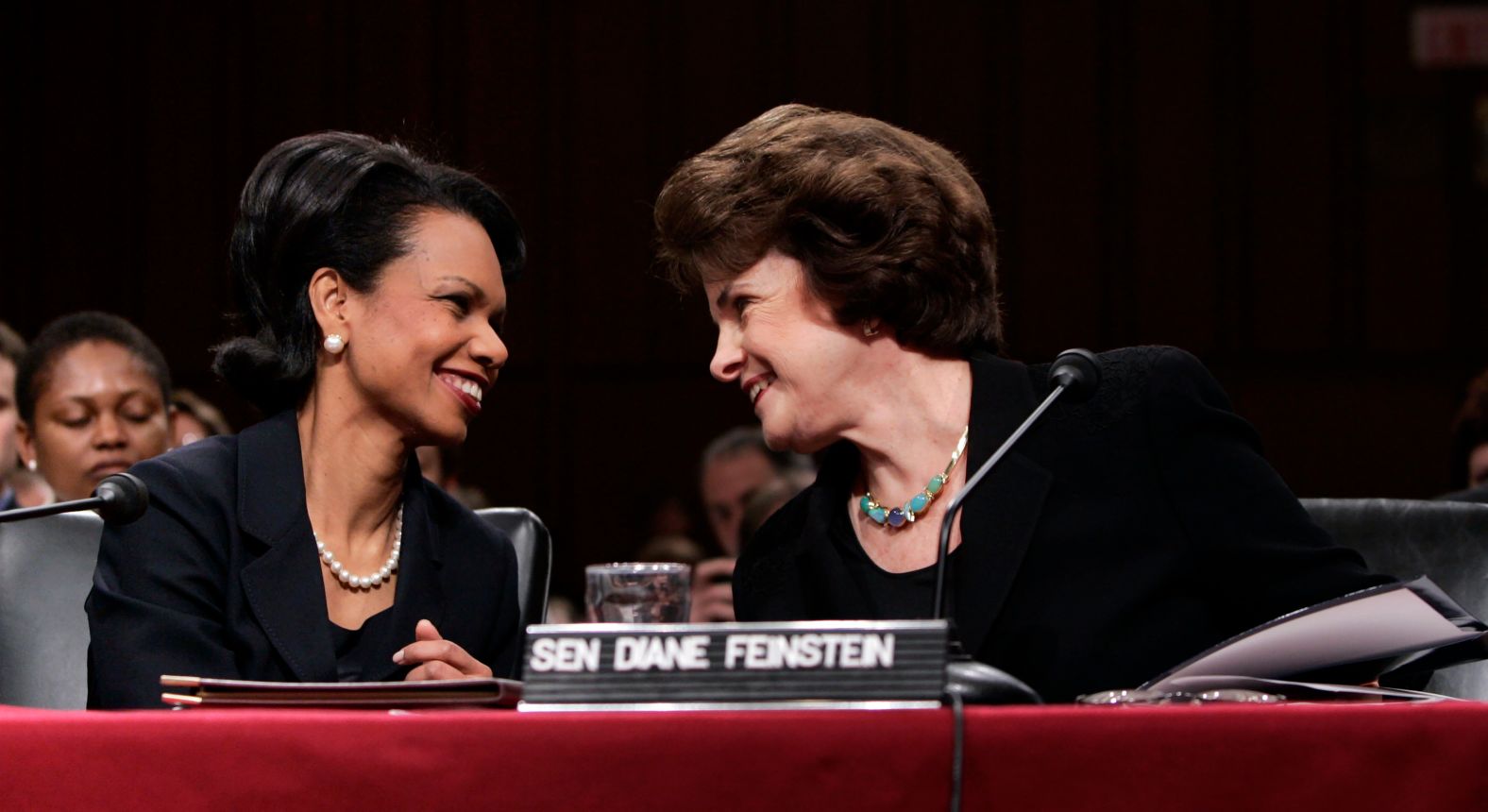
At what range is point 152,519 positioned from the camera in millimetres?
1720

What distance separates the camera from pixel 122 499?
1.40m

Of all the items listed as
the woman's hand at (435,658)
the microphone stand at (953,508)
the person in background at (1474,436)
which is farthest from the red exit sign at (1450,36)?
the woman's hand at (435,658)

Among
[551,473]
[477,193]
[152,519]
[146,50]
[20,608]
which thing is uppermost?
[146,50]

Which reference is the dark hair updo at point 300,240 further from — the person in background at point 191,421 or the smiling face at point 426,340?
the person in background at point 191,421

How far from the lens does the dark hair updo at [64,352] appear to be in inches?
126

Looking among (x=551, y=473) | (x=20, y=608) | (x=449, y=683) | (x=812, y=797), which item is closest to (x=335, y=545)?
(x=20, y=608)

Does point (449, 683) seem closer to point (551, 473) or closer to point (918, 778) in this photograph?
point (918, 778)

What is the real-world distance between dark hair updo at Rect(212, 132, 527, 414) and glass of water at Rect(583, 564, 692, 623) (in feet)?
1.47

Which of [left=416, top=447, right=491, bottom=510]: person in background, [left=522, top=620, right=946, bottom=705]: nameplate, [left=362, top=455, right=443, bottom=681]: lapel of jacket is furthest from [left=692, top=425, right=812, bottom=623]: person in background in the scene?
[left=522, top=620, right=946, bottom=705]: nameplate

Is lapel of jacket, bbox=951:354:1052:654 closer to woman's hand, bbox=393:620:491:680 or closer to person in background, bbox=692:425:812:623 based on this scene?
woman's hand, bbox=393:620:491:680

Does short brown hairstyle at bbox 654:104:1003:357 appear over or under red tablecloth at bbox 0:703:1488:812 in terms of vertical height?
over

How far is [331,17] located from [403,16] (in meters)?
0.24

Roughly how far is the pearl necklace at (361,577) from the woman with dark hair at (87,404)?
1.38 m

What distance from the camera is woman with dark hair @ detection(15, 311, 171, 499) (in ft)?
10.2
